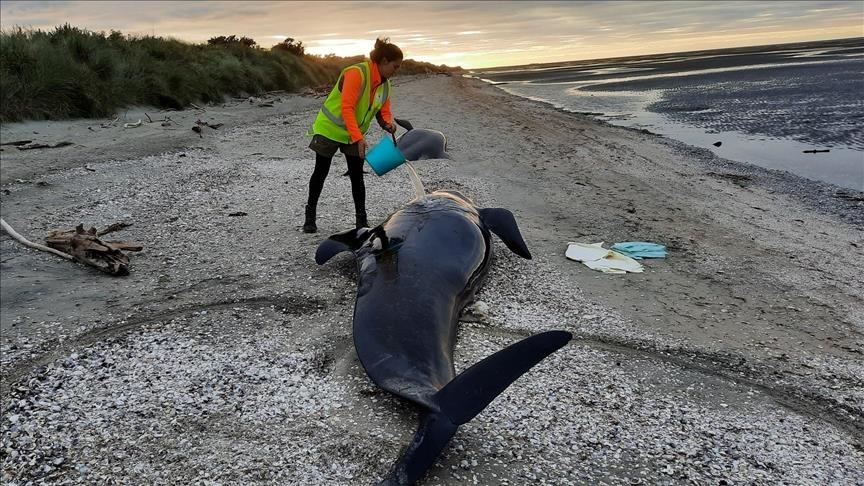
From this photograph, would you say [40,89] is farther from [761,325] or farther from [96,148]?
[761,325]

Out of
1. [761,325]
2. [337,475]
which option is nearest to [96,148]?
[337,475]

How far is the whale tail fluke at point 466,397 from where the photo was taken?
290 centimetres

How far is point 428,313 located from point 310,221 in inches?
126

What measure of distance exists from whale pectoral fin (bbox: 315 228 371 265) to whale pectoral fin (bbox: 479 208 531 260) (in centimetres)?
126

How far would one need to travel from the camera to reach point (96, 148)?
1005 centimetres

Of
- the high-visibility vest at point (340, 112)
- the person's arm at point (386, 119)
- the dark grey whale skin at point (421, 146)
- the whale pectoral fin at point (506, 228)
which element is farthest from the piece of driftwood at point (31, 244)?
the dark grey whale skin at point (421, 146)

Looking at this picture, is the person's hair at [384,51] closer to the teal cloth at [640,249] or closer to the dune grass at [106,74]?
the teal cloth at [640,249]

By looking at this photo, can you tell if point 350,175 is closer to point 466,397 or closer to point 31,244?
point 31,244

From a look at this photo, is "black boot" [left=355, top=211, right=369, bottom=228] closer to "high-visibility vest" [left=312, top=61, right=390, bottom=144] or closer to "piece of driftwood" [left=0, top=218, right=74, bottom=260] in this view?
"high-visibility vest" [left=312, top=61, right=390, bottom=144]

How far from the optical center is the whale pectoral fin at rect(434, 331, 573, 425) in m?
2.90

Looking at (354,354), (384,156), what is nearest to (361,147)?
(384,156)

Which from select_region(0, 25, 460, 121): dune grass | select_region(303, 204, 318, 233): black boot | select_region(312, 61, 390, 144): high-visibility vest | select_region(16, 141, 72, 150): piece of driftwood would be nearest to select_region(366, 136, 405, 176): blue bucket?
select_region(312, 61, 390, 144): high-visibility vest

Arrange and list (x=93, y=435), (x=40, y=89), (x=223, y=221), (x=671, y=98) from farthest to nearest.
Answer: (x=671, y=98) < (x=40, y=89) < (x=223, y=221) < (x=93, y=435)

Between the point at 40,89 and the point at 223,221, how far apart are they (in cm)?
763
